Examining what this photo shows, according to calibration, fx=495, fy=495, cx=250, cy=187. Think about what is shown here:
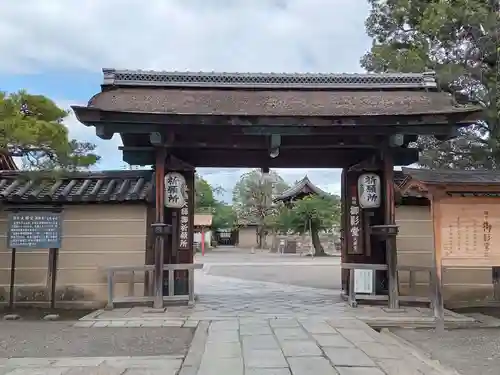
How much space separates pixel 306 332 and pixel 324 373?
2.03 m

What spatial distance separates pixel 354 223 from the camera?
10.3 m

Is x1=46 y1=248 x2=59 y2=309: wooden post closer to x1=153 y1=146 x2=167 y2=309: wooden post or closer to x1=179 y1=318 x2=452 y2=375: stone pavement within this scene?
x1=153 y1=146 x2=167 y2=309: wooden post

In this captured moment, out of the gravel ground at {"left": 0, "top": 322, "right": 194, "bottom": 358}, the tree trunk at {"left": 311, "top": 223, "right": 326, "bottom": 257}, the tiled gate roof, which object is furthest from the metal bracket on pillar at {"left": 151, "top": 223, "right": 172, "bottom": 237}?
the tree trunk at {"left": 311, "top": 223, "right": 326, "bottom": 257}

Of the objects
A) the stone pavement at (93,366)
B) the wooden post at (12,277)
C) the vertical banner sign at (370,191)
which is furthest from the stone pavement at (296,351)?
the wooden post at (12,277)

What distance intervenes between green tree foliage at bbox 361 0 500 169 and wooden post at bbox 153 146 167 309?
987 centimetres

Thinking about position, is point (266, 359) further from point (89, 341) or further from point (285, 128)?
point (285, 128)

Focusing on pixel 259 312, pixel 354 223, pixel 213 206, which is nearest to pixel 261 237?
pixel 213 206

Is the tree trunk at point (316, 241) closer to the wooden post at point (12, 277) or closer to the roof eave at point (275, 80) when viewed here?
the roof eave at point (275, 80)

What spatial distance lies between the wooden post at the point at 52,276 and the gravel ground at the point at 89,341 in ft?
6.01

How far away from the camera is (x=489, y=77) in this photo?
15727mm

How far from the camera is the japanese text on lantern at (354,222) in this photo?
10227 millimetres

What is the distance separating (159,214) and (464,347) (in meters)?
5.48

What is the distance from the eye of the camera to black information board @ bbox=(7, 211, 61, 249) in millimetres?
9281

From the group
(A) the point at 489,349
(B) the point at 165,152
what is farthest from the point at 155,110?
(A) the point at 489,349
